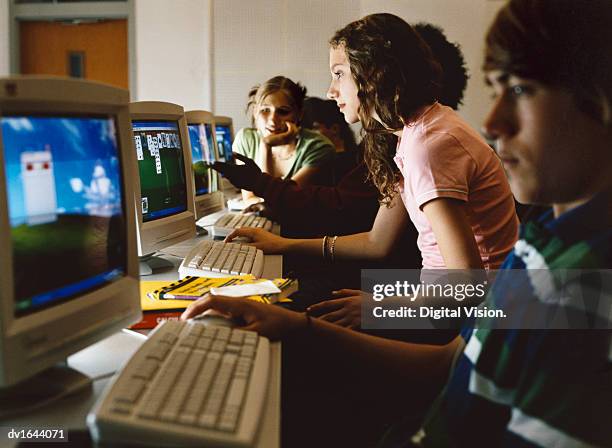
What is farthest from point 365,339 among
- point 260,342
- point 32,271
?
point 32,271

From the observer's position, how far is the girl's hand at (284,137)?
3.64 metres

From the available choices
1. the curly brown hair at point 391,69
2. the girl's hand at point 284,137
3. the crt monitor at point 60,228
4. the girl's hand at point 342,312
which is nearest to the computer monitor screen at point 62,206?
the crt monitor at point 60,228

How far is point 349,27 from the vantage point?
1.90 m

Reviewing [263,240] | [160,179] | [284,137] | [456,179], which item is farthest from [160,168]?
[284,137]

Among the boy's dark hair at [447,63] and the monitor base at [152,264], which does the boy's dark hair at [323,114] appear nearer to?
the boy's dark hair at [447,63]

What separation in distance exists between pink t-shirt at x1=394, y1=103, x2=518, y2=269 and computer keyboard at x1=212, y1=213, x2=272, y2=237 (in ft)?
3.21

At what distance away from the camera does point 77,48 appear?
17.4ft

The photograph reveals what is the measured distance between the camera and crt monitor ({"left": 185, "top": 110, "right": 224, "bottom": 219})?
8.01 ft

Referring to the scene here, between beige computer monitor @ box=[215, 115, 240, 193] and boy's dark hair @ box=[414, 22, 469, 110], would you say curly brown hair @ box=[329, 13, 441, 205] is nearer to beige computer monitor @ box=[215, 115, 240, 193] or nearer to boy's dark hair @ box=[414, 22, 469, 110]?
boy's dark hair @ box=[414, 22, 469, 110]

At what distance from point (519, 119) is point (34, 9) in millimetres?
5282

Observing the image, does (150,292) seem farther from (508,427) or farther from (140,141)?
(508,427)

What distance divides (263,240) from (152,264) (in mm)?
415

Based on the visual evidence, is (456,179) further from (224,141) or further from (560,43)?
(224,141)

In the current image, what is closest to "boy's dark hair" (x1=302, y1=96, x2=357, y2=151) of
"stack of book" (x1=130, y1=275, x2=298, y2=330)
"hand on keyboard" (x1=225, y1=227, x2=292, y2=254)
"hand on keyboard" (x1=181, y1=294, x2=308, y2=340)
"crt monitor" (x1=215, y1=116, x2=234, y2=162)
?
"crt monitor" (x1=215, y1=116, x2=234, y2=162)
